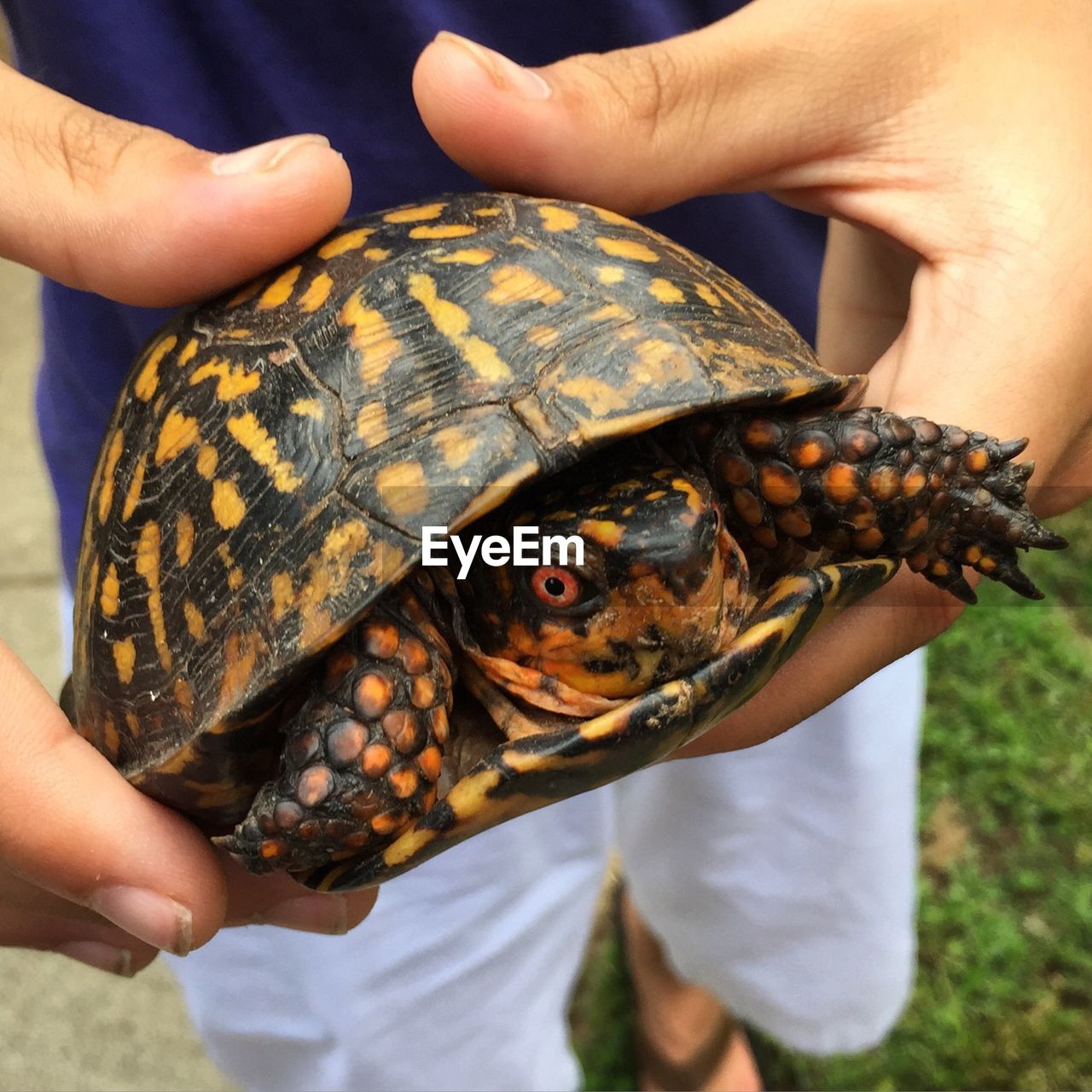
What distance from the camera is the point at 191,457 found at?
98cm

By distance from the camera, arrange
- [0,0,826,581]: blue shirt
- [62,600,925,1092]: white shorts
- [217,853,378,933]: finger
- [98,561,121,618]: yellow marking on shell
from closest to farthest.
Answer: [98,561,121,618]: yellow marking on shell, [217,853,378,933]: finger, [0,0,826,581]: blue shirt, [62,600,925,1092]: white shorts

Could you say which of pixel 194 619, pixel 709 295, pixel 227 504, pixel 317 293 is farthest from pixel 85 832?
pixel 709 295

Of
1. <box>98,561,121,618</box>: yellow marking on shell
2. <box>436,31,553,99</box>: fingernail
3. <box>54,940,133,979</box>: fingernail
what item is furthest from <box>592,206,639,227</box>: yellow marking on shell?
<box>54,940,133,979</box>: fingernail

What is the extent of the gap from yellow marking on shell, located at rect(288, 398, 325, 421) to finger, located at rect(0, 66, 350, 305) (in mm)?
196

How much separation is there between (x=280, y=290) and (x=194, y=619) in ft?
1.05

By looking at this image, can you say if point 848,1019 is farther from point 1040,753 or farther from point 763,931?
point 1040,753

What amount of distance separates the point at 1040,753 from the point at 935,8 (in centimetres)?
193

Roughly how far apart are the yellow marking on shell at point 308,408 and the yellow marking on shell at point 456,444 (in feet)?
0.36

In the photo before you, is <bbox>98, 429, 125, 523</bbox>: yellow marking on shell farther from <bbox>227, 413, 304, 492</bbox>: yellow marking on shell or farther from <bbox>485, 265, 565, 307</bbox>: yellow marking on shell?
<bbox>485, 265, 565, 307</bbox>: yellow marking on shell

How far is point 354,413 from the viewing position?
2.94 feet

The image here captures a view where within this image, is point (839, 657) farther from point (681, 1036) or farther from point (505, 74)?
point (681, 1036)

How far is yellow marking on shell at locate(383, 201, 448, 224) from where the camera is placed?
3.44ft

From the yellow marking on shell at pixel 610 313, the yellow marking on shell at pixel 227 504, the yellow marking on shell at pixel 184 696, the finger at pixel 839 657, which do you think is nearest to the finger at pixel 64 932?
the yellow marking on shell at pixel 184 696

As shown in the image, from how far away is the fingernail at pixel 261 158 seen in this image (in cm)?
101
